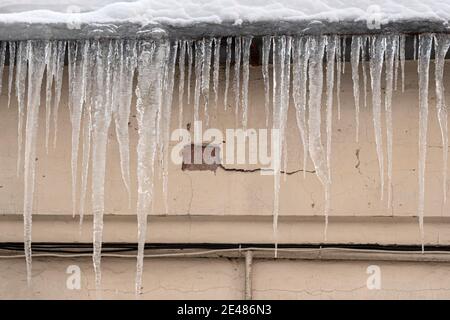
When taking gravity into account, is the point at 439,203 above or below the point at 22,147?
below

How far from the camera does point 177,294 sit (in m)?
2.59

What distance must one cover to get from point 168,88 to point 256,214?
0.65m

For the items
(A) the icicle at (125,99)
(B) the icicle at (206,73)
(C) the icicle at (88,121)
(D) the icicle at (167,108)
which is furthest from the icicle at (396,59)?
(C) the icicle at (88,121)

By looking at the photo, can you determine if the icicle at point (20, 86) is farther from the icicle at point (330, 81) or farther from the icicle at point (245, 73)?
the icicle at point (330, 81)

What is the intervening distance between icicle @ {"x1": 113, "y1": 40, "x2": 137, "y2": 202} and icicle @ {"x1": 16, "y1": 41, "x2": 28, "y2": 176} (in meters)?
0.36

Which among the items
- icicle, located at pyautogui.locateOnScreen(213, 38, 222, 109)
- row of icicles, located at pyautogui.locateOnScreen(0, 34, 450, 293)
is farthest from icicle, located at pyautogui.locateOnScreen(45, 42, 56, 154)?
icicle, located at pyautogui.locateOnScreen(213, 38, 222, 109)

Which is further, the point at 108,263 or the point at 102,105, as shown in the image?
the point at 108,263

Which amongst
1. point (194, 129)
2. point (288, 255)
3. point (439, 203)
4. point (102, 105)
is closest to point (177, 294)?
point (288, 255)

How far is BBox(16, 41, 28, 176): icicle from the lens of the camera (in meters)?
2.21

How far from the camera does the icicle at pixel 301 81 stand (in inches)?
85.3

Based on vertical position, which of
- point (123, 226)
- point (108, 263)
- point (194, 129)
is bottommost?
point (108, 263)

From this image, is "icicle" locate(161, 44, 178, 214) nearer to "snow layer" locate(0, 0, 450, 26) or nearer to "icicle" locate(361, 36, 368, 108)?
"snow layer" locate(0, 0, 450, 26)
